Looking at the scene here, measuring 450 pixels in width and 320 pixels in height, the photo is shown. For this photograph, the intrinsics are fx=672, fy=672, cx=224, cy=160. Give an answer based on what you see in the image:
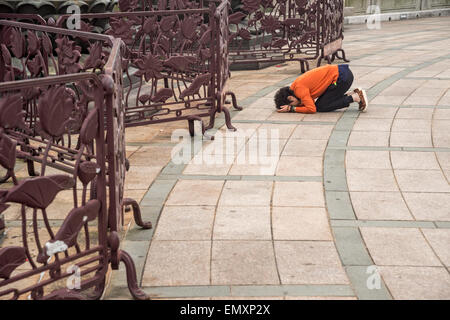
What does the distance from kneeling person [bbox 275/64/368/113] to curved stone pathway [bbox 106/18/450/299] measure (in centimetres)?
18

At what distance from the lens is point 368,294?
3830 mm

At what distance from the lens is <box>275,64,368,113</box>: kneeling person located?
842 cm

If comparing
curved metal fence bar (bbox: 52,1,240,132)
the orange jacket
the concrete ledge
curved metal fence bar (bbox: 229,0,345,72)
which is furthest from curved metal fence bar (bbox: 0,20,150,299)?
the concrete ledge

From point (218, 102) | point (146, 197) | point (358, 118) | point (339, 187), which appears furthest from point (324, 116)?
point (146, 197)

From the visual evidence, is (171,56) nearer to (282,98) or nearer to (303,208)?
(282,98)

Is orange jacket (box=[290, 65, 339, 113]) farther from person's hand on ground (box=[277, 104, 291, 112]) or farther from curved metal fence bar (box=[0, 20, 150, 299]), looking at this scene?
curved metal fence bar (box=[0, 20, 150, 299])

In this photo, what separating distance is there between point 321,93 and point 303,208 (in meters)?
3.65

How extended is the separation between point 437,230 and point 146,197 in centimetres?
230

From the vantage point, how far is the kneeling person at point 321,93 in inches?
332

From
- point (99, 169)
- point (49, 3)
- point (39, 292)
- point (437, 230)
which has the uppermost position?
point (49, 3)

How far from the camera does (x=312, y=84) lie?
8.47 meters

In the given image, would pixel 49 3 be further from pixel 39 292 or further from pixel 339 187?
pixel 39 292

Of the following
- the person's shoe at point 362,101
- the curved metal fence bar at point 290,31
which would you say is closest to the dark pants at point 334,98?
the person's shoe at point 362,101

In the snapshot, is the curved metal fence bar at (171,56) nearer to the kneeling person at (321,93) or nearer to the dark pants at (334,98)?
the kneeling person at (321,93)
